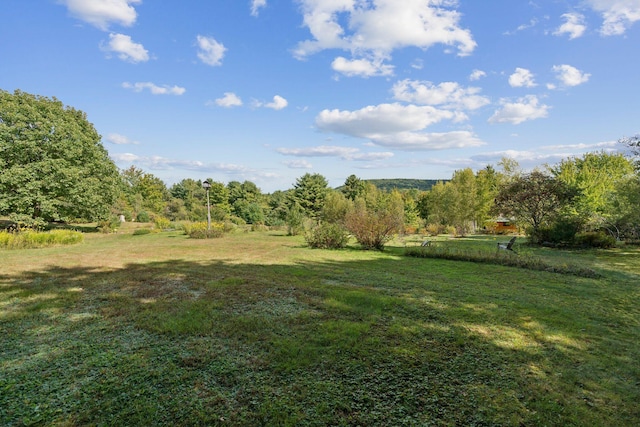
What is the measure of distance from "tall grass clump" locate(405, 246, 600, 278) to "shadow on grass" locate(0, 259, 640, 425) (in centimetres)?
198

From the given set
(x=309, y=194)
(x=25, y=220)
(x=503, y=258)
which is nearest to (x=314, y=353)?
(x=503, y=258)

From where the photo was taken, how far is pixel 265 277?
6676mm

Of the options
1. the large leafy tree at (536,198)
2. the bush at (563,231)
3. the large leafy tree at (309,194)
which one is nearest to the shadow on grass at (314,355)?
the bush at (563,231)

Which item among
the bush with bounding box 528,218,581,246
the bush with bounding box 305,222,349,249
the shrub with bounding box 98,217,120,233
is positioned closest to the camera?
the bush with bounding box 305,222,349,249

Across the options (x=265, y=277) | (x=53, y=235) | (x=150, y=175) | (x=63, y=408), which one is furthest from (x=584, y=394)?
(x=150, y=175)

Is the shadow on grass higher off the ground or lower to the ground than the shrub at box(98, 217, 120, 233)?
lower

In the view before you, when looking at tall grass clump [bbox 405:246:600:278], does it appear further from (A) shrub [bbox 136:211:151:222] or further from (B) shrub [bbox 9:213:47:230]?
(A) shrub [bbox 136:211:151:222]

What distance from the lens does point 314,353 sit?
313cm

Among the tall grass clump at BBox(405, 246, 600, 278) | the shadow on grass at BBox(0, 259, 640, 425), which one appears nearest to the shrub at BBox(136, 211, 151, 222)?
the shadow on grass at BBox(0, 259, 640, 425)

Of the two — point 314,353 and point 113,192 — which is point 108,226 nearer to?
point 113,192

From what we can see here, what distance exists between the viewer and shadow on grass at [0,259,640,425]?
2.28 m

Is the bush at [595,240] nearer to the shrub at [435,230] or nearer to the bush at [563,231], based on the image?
the bush at [563,231]

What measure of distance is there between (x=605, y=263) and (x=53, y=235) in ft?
63.8

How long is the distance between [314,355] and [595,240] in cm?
1570
